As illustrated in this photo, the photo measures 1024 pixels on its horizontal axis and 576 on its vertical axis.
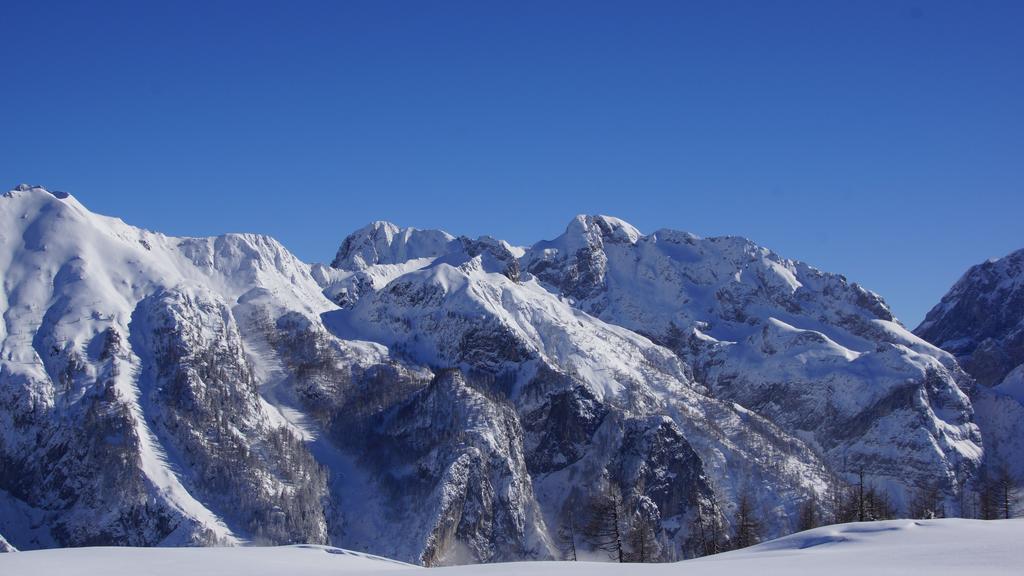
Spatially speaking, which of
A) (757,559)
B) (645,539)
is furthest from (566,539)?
(757,559)

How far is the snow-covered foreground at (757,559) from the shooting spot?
58969 mm

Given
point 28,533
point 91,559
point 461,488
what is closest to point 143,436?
point 28,533

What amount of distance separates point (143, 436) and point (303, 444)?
93.5ft

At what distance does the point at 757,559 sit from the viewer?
6662 cm

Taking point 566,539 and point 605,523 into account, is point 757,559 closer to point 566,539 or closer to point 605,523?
point 605,523

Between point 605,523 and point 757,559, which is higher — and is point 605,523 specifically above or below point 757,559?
above

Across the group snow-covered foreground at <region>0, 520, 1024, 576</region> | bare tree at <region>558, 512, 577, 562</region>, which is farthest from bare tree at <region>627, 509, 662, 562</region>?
snow-covered foreground at <region>0, 520, 1024, 576</region>

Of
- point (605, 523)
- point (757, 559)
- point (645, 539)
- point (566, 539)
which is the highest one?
point (566, 539)

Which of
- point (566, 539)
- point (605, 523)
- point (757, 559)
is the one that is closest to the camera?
point (757, 559)

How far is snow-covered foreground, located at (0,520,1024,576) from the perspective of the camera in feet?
193

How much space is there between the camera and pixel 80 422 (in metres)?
179

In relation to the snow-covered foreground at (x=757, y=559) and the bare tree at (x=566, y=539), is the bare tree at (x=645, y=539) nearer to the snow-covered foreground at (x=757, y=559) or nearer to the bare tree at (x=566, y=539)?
the bare tree at (x=566, y=539)

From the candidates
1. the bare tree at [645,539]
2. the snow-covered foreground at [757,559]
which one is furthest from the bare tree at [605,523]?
the snow-covered foreground at [757,559]

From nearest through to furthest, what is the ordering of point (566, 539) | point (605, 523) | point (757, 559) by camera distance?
point (757, 559), point (605, 523), point (566, 539)
